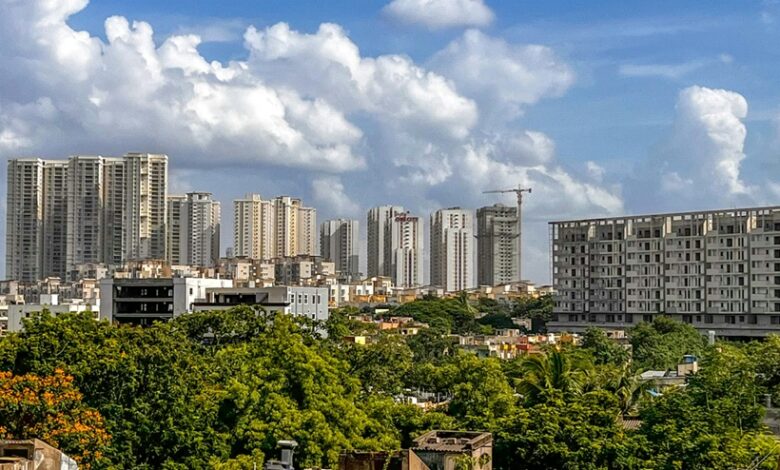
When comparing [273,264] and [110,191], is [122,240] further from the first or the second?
[273,264]

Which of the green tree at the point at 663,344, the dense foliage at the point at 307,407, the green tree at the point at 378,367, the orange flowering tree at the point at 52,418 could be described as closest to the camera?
the orange flowering tree at the point at 52,418

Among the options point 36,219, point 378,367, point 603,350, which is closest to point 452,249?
point 36,219

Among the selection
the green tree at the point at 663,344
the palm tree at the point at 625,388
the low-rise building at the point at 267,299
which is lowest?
the green tree at the point at 663,344

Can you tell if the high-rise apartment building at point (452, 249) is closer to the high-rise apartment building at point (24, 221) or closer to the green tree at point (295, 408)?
the high-rise apartment building at point (24, 221)

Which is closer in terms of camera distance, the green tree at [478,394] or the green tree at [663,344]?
the green tree at [478,394]

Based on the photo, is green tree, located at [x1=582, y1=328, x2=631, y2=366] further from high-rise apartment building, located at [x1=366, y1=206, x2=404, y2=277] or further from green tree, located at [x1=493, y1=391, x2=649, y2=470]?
high-rise apartment building, located at [x1=366, y1=206, x2=404, y2=277]

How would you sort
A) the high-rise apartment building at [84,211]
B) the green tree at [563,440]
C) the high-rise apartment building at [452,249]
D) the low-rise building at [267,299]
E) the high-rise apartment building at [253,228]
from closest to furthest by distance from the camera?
1. the green tree at [563,440]
2. the low-rise building at [267,299]
3. the high-rise apartment building at [84,211]
4. the high-rise apartment building at [253,228]
5. the high-rise apartment building at [452,249]

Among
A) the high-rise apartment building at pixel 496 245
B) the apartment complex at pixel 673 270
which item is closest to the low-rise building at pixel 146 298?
the apartment complex at pixel 673 270

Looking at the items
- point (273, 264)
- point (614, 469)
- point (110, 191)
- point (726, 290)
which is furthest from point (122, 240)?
point (614, 469)
